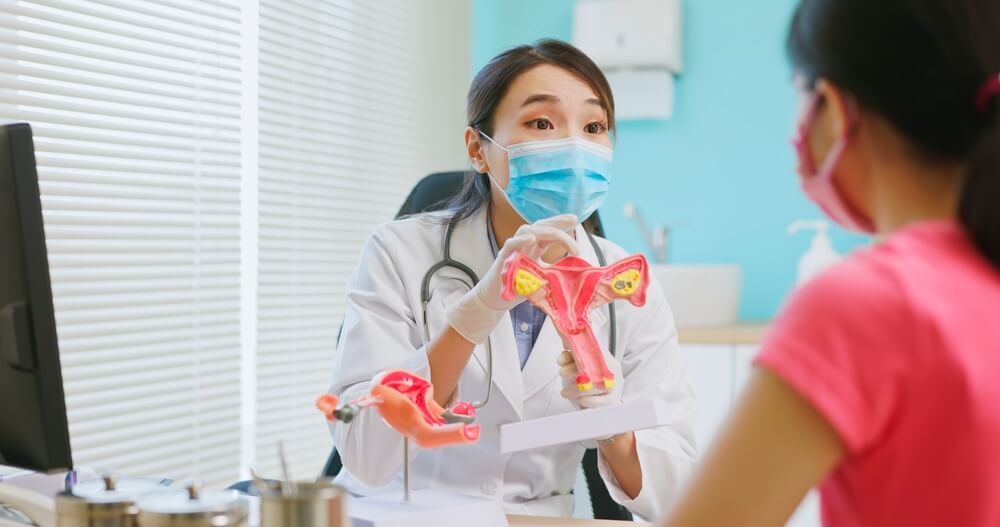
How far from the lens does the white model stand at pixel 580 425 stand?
108 cm

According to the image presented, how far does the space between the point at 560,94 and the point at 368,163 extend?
1636 millimetres

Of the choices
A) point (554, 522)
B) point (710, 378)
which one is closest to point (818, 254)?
point (710, 378)

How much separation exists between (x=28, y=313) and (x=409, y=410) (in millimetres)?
428

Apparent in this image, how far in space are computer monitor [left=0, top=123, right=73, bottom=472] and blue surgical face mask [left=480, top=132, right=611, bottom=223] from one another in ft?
2.67

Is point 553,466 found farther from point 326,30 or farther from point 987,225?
point 326,30

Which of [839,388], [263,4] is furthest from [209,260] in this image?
[839,388]

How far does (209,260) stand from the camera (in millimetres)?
2527

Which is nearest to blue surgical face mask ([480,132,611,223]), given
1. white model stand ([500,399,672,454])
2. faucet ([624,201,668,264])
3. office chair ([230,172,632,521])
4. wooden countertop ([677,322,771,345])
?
office chair ([230,172,632,521])

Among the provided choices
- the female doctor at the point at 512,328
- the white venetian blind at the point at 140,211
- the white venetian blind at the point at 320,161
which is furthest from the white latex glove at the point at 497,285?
the white venetian blind at the point at 320,161

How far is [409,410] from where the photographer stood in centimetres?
112

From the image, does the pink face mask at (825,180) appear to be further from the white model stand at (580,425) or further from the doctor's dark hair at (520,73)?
the doctor's dark hair at (520,73)

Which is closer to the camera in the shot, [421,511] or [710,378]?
[421,511]

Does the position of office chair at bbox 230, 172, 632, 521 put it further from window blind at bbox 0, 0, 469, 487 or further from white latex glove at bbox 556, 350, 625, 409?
window blind at bbox 0, 0, 469, 487

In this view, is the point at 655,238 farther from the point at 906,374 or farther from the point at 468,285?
the point at 906,374
